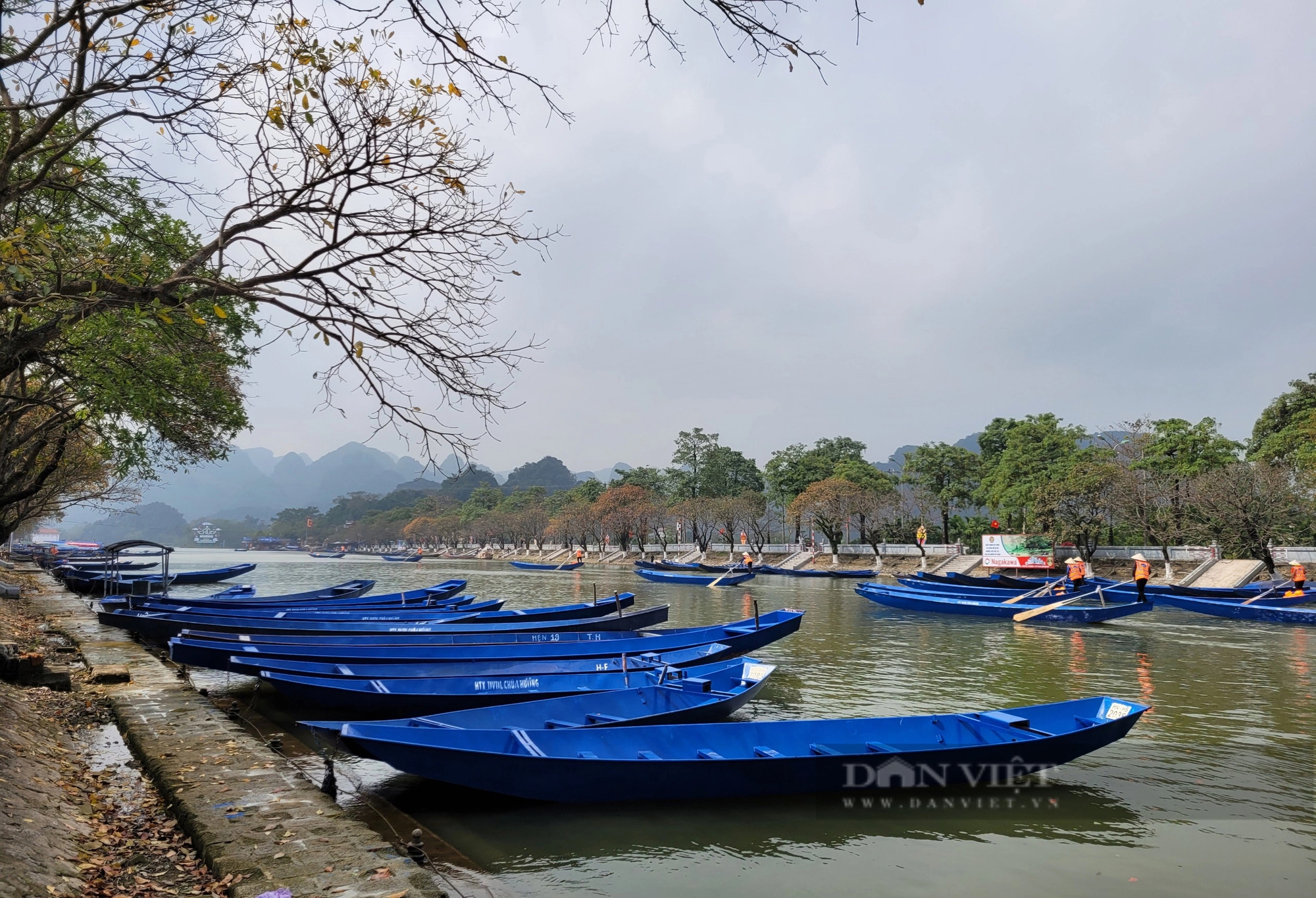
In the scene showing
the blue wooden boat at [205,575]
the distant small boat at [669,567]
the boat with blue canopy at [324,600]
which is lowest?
the blue wooden boat at [205,575]

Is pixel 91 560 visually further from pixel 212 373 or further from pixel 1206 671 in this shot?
pixel 1206 671

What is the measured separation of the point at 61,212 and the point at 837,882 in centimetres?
1032

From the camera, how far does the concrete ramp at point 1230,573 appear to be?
30.8 metres

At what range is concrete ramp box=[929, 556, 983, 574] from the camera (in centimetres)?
4294

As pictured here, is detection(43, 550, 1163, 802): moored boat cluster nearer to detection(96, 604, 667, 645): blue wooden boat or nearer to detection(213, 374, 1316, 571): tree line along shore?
detection(96, 604, 667, 645): blue wooden boat

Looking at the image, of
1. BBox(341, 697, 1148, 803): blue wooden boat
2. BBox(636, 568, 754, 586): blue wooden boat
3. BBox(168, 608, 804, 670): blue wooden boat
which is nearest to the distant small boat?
BBox(636, 568, 754, 586): blue wooden boat

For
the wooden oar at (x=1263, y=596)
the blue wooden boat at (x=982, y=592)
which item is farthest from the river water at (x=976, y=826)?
the blue wooden boat at (x=982, y=592)

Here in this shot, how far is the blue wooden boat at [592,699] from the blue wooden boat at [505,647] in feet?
4.13

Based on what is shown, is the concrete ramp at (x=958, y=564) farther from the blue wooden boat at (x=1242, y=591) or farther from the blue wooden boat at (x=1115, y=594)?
the blue wooden boat at (x=1242, y=591)

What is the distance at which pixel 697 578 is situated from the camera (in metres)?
40.5

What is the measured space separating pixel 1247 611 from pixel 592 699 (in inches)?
907

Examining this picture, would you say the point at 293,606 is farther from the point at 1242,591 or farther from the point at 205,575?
the point at 1242,591

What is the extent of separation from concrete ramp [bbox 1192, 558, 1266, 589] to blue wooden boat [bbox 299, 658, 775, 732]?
2972cm

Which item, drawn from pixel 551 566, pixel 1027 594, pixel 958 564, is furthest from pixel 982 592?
pixel 551 566
